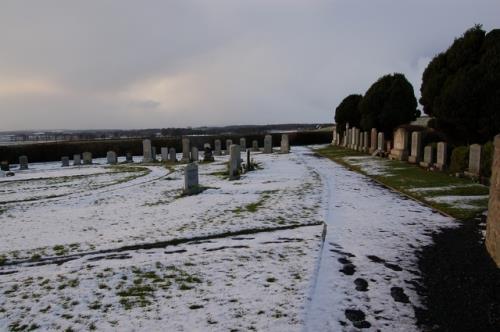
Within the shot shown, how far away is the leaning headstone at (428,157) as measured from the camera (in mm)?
16844

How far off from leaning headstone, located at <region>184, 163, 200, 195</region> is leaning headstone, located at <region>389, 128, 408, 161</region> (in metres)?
12.6

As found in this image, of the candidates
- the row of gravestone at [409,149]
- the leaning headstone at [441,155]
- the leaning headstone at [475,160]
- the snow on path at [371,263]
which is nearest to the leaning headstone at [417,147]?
the row of gravestone at [409,149]

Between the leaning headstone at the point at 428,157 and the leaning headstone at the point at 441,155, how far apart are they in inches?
32.4

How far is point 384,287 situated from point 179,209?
6.89 meters

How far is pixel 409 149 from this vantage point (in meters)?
21.0

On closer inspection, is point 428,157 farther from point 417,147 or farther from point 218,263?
point 218,263

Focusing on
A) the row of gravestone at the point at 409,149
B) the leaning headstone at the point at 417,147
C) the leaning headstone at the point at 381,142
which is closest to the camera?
the row of gravestone at the point at 409,149

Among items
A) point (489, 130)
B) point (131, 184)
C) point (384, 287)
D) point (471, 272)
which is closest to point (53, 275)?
point (384, 287)

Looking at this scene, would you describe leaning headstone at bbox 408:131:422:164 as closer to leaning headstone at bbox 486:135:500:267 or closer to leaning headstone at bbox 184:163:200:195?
leaning headstone at bbox 184:163:200:195

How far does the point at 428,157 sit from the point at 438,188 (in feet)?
19.0

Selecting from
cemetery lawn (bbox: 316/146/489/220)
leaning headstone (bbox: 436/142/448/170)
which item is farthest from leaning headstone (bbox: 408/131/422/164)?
leaning headstone (bbox: 436/142/448/170)

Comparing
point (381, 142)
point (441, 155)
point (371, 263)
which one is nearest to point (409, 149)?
point (381, 142)

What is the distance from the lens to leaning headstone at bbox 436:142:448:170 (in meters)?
15.6

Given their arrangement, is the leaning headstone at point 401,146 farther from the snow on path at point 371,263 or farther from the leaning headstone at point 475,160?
the snow on path at point 371,263
